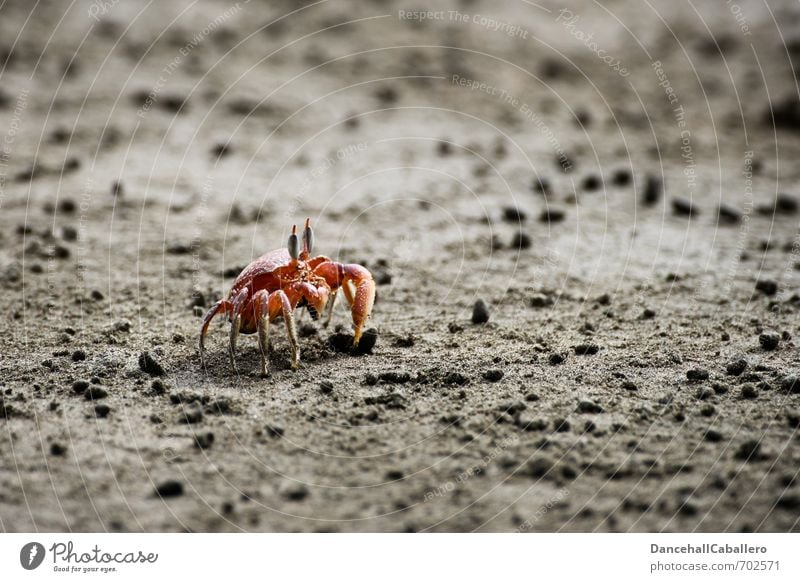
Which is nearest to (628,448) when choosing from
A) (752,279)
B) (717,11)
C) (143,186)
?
(752,279)

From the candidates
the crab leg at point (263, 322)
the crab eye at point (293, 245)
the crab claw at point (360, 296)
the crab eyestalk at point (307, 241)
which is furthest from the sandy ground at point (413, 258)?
the crab eye at point (293, 245)

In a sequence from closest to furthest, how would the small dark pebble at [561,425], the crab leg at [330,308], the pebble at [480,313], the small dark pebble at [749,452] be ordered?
the small dark pebble at [749,452] < the small dark pebble at [561,425] < the crab leg at [330,308] < the pebble at [480,313]

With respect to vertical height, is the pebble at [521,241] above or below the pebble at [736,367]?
above

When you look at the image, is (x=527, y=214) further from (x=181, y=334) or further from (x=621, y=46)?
(x=621, y=46)

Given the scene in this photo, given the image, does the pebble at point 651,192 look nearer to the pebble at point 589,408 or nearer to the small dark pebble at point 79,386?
the pebble at point 589,408

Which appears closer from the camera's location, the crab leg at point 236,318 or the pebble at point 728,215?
the crab leg at point 236,318

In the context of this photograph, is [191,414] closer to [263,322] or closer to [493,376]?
[263,322]

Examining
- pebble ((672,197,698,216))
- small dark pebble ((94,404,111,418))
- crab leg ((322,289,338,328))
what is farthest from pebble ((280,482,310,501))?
pebble ((672,197,698,216))
